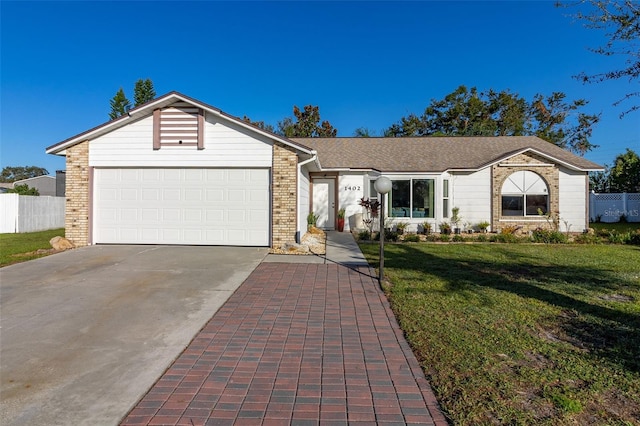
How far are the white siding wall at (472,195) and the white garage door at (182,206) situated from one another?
8.81 metres

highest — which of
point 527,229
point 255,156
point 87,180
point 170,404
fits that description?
point 255,156

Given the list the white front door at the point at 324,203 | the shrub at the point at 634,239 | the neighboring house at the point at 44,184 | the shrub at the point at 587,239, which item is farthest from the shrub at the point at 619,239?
the neighboring house at the point at 44,184

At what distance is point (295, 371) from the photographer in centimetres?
346

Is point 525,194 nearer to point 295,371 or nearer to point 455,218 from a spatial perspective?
point 455,218

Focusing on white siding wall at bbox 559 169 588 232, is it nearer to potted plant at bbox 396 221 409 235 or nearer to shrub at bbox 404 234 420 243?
potted plant at bbox 396 221 409 235

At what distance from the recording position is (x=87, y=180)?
10.8 metres

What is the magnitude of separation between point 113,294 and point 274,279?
2765 millimetres

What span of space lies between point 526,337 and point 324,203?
12.4 metres

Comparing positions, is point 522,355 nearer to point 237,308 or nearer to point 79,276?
point 237,308

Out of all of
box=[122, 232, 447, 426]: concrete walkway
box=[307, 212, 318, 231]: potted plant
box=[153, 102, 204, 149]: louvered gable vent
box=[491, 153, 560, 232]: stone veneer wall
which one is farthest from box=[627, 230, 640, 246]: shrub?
box=[153, 102, 204, 149]: louvered gable vent

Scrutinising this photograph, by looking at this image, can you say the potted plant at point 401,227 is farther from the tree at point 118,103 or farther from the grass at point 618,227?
the tree at point 118,103

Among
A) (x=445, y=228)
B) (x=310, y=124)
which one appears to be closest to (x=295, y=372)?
(x=445, y=228)

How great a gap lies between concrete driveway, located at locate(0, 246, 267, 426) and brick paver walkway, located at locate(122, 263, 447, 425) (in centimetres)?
31

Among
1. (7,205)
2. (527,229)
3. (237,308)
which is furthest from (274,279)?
(7,205)
